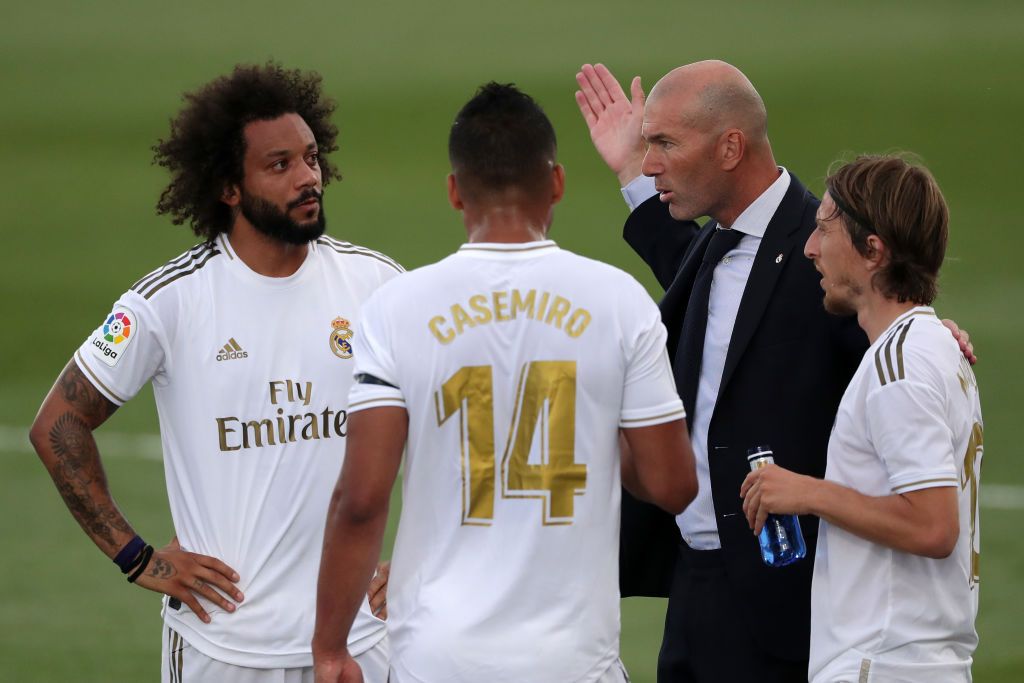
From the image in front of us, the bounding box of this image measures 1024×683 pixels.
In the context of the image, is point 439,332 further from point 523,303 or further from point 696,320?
point 696,320

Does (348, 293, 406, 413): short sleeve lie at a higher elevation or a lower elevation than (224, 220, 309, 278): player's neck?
lower

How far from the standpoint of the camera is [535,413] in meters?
3.48

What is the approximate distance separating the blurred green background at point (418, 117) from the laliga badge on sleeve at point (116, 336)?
4.92 metres

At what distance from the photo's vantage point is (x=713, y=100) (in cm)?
473

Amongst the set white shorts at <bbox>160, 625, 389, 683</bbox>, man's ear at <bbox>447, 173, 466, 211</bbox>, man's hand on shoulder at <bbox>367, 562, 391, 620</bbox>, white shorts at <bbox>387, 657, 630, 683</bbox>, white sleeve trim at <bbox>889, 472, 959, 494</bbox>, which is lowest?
white shorts at <bbox>160, 625, 389, 683</bbox>

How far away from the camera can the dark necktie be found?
14.9 feet

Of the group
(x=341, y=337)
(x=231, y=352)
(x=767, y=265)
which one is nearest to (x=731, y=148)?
(x=767, y=265)

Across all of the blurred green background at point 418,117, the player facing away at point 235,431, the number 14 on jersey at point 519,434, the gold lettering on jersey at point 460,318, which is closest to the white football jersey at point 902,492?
the number 14 on jersey at point 519,434

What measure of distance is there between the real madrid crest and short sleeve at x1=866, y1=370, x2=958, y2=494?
1.58m

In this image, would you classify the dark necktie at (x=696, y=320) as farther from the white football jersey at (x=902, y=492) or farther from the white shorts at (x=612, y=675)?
the white shorts at (x=612, y=675)

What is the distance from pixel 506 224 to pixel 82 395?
1.52 metres

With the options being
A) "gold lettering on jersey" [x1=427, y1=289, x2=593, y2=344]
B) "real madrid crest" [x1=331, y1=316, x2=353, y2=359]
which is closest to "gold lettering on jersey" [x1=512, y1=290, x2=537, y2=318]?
"gold lettering on jersey" [x1=427, y1=289, x2=593, y2=344]

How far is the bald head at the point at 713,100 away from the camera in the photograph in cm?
471

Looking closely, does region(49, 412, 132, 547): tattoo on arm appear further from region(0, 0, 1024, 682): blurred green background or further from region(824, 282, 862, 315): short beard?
region(0, 0, 1024, 682): blurred green background
